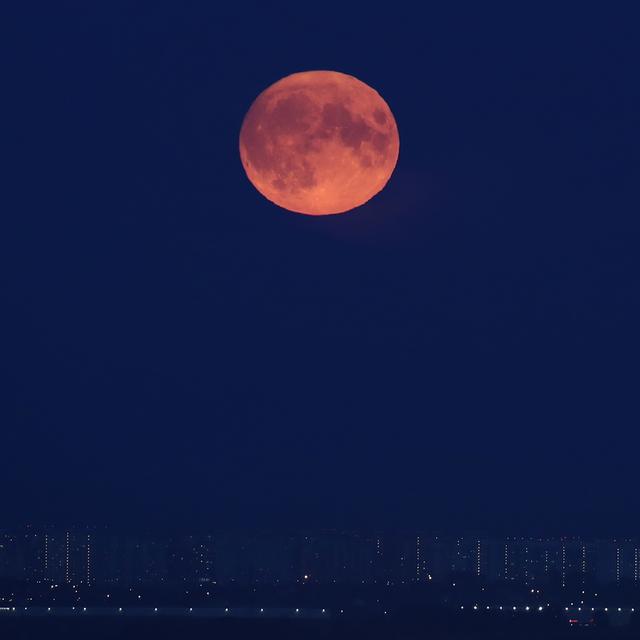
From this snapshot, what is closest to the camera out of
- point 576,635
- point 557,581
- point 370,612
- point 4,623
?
point 576,635

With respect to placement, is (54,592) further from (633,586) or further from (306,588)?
(633,586)

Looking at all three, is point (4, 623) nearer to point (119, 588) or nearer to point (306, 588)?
point (306, 588)

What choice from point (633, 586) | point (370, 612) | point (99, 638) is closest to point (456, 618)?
point (370, 612)

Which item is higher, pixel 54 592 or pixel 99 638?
pixel 99 638

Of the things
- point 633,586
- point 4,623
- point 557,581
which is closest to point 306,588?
point 557,581

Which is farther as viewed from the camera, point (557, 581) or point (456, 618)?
point (557, 581)

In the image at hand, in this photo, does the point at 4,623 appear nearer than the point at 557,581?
Yes

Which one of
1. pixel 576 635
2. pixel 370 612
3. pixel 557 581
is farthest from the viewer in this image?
pixel 557 581

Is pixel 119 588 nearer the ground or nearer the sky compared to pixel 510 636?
nearer the ground

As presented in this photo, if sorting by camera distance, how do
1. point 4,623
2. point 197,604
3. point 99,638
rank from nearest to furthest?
point 99,638, point 4,623, point 197,604
